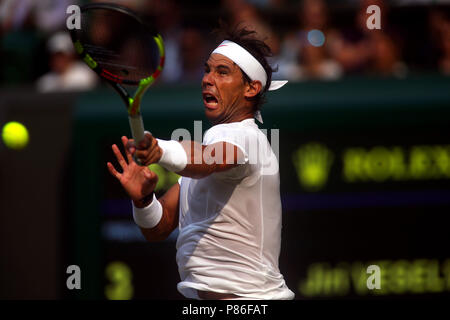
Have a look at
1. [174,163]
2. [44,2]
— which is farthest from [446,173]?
[44,2]

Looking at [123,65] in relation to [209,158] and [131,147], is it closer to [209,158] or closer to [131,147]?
[131,147]

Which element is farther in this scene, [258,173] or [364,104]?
[364,104]

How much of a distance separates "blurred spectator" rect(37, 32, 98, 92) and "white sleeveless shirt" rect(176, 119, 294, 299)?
4.03m

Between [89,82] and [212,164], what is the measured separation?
438cm

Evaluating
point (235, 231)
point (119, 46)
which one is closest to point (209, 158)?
point (235, 231)

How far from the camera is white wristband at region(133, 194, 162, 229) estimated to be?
3500 mm

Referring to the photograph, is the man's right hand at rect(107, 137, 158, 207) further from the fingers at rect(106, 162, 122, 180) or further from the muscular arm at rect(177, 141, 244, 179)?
the muscular arm at rect(177, 141, 244, 179)

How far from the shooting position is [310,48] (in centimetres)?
682

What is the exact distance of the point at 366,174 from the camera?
20.1ft

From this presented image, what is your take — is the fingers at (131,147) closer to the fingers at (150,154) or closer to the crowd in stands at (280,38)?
the fingers at (150,154)

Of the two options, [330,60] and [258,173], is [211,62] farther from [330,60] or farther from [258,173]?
[330,60]

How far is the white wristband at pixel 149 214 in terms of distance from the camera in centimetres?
350

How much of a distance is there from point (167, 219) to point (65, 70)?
4020 millimetres

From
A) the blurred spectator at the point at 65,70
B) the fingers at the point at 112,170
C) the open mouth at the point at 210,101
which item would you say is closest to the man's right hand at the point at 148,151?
the fingers at the point at 112,170
